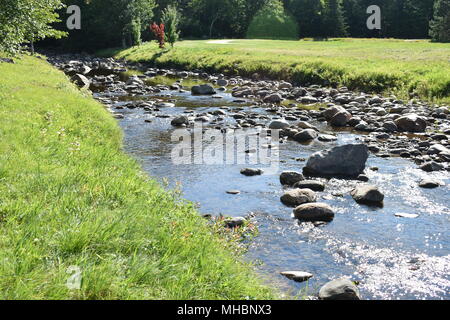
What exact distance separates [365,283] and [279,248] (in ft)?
5.95

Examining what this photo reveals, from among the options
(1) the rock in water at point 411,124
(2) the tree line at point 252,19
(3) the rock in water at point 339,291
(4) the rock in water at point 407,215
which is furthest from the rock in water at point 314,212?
(2) the tree line at point 252,19

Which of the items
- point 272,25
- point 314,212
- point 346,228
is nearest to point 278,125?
point 314,212

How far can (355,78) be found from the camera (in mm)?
32438

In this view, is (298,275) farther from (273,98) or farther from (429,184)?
(273,98)

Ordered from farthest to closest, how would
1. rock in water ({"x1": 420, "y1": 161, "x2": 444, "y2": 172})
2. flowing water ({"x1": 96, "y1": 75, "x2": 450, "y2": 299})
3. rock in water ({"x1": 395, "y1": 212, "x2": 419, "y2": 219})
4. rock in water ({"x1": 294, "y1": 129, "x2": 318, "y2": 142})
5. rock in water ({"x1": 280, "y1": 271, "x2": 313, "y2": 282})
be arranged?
rock in water ({"x1": 294, "y1": 129, "x2": 318, "y2": 142}) < rock in water ({"x1": 420, "y1": 161, "x2": 444, "y2": 172}) < rock in water ({"x1": 395, "y1": 212, "x2": 419, "y2": 219}) < flowing water ({"x1": 96, "y1": 75, "x2": 450, "y2": 299}) < rock in water ({"x1": 280, "y1": 271, "x2": 313, "y2": 282})

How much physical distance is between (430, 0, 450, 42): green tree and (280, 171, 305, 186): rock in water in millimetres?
61257

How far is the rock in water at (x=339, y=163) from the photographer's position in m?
14.0

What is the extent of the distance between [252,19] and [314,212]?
8707cm

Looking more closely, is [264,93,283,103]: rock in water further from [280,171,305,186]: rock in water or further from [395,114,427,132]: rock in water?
[280,171,305,186]: rock in water

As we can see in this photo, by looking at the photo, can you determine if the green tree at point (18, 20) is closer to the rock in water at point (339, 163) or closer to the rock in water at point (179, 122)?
the rock in water at point (179, 122)

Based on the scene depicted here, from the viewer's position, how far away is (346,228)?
33.4 feet

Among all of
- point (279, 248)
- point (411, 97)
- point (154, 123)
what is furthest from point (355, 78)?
point (279, 248)

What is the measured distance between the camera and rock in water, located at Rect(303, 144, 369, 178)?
45.9 feet

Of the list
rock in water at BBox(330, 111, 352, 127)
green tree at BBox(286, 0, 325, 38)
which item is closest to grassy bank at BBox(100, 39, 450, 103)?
rock in water at BBox(330, 111, 352, 127)
